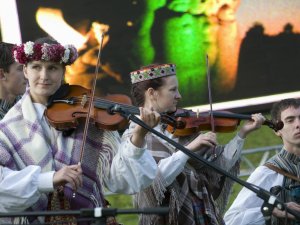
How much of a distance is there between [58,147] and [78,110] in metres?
0.20

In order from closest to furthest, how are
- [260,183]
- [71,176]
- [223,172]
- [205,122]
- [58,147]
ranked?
[223,172], [71,176], [58,147], [260,183], [205,122]

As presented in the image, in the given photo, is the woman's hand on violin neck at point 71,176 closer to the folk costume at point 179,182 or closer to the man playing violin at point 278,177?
the folk costume at point 179,182

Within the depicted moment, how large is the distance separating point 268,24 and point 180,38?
0.86 metres

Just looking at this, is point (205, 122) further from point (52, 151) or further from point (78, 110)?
point (52, 151)

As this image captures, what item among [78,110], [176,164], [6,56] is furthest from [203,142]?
[6,56]

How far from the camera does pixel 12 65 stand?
242 inches

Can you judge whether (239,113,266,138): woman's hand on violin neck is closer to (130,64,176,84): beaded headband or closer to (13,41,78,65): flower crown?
(130,64,176,84): beaded headband

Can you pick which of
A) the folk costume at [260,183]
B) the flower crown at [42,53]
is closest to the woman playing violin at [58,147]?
the flower crown at [42,53]

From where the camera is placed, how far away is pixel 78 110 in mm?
5441

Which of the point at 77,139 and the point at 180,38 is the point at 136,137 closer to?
the point at 77,139

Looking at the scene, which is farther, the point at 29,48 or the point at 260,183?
the point at 260,183

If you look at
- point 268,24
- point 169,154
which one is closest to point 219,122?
point 169,154

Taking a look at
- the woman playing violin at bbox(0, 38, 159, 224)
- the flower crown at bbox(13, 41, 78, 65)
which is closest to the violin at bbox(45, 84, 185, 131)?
the woman playing violin at bbox(0, 38, 159, 224)

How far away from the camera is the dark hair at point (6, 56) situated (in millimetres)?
6047
